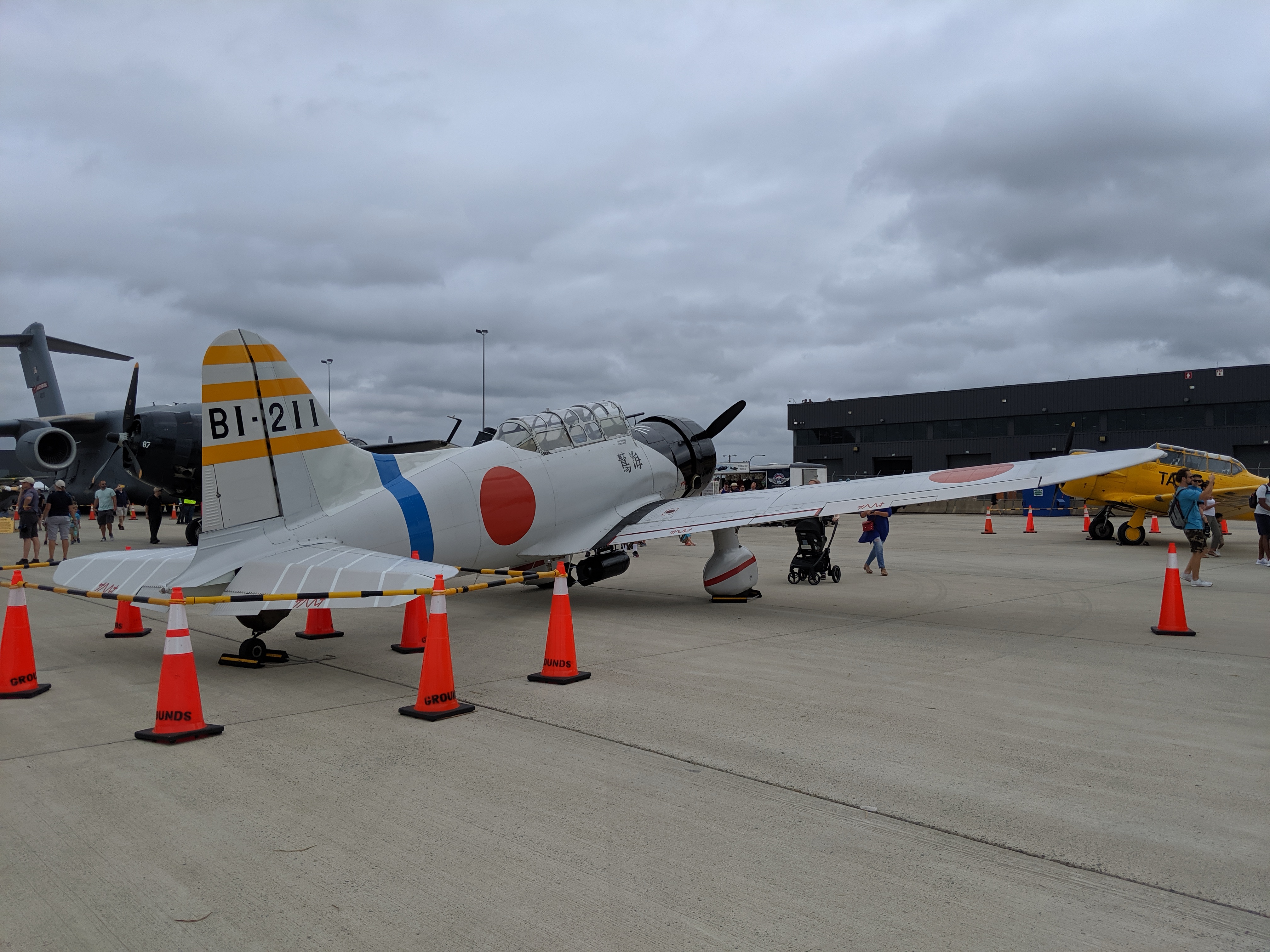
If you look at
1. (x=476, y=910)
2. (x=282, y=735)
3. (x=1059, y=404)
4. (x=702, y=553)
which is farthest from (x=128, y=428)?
(x=1059, y=404)

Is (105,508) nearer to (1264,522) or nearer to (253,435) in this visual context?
(253,435)

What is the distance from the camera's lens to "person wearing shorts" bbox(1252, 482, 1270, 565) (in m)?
15.9

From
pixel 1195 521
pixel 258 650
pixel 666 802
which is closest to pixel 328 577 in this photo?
pixel 258 650

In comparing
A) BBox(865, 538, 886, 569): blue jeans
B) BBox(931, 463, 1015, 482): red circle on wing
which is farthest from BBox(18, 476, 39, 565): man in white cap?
BBox(931, 463, 1015, 482): red circle on wing

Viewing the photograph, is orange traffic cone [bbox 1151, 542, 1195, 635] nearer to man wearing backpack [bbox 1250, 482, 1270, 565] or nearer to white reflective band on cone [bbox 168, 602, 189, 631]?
man wearing backpack [bbox 1250, 482, 1270, 565]

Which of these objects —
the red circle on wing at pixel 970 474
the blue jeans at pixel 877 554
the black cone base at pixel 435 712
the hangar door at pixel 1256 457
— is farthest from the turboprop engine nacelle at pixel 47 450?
the hangar door at pixel 1256 457

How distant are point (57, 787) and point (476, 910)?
2.88 metres

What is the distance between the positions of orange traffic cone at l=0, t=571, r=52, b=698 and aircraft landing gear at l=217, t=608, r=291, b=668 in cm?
148

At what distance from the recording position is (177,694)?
5.25 m

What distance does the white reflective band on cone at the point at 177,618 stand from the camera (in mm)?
→ 5207

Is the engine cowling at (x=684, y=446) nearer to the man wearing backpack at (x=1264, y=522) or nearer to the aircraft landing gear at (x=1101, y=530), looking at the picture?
the man wearing backpack at (x=1264, y=522)

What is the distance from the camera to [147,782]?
450 centimetres

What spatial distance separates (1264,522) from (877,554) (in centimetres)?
800

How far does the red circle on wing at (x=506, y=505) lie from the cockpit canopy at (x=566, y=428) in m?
0.60
